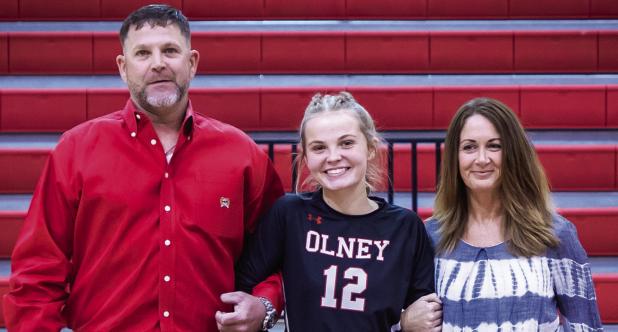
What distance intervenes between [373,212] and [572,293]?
463 millimetres

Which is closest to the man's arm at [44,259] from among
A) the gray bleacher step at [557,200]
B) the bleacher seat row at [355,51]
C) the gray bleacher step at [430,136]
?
the gray bleacher step at [557,200]

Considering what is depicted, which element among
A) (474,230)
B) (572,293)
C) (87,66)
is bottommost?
(572,293)

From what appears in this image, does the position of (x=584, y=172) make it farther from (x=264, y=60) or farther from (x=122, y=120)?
(x=122, y=120)

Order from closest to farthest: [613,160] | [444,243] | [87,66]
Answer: [444,243], [613,160], [87,66]

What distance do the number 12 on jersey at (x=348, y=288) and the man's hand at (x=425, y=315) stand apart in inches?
4.7

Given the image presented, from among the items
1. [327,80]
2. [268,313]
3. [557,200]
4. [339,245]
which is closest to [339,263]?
[339,245]

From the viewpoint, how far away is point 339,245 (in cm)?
179

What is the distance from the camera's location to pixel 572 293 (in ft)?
5.88

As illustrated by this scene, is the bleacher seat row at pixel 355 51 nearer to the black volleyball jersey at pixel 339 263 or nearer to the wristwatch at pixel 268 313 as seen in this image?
the black volleyball jersey at pixel 339 263

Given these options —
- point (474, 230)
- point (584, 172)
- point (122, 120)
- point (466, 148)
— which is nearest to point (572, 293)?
point (474, 230)

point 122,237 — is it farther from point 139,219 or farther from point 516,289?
Result: point 516,289

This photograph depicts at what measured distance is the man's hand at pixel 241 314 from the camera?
1724 mm

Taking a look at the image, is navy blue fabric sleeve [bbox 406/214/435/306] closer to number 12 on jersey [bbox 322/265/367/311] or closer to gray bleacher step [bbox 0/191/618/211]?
number 12 on jersey [bbox 322/265/367/311]

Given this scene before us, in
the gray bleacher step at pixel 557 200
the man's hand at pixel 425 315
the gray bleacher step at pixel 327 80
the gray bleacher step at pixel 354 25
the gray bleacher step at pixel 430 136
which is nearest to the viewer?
the man's hand at pixel 425 315
